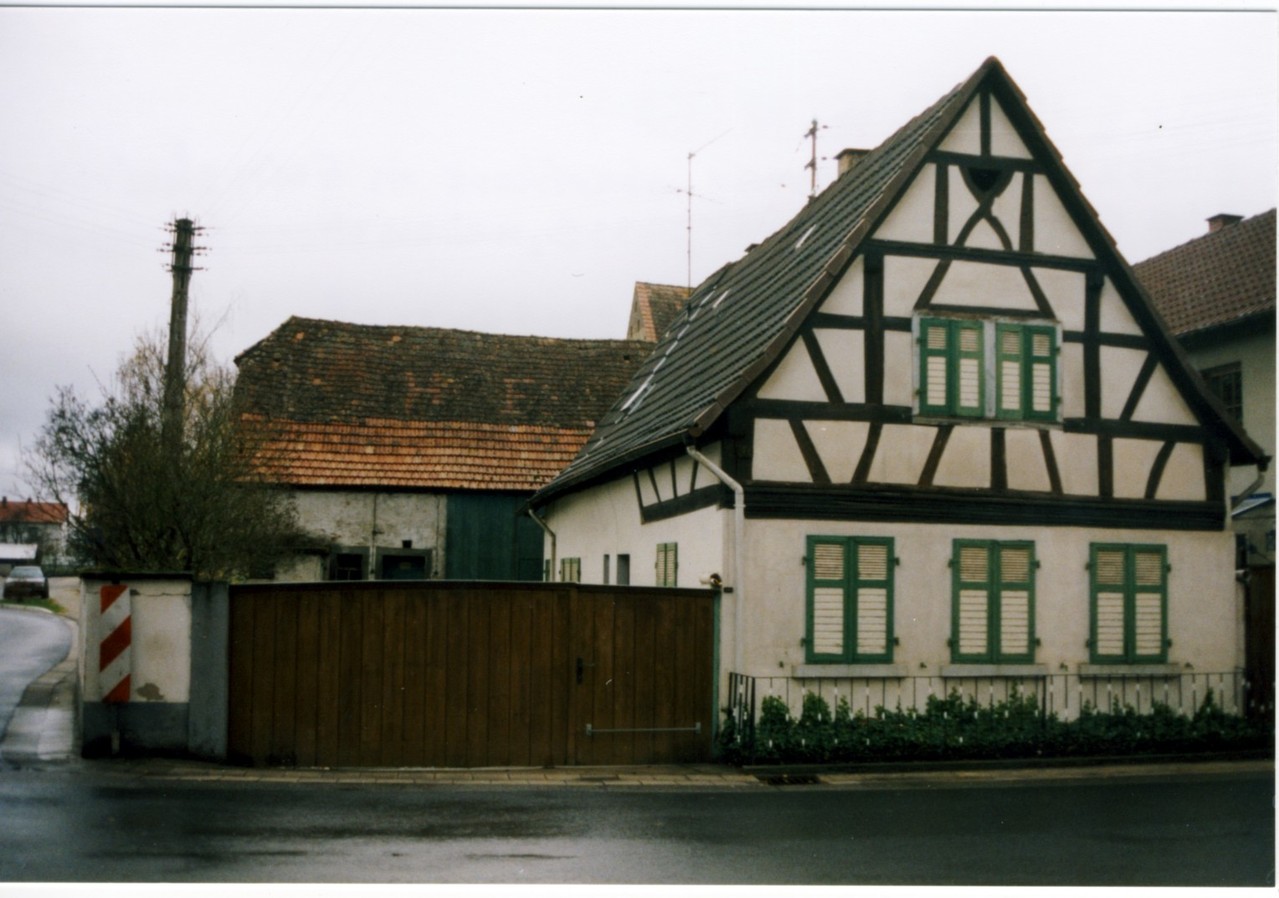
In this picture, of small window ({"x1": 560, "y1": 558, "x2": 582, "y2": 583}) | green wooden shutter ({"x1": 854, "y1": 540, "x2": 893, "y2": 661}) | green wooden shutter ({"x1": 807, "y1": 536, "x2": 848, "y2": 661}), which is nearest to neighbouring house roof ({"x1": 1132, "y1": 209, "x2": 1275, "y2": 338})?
green wooden shutter ({"x1": 854, "y1": 540, "x2": 893, "y2": 661})

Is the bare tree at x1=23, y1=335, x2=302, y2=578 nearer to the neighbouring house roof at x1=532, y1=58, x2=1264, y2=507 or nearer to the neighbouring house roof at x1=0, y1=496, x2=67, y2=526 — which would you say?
Answer: the neighbouring house roof at x1=0, y1=496, x2=67, y2=526

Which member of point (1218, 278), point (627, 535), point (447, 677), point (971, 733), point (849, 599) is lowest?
point (971, 733)

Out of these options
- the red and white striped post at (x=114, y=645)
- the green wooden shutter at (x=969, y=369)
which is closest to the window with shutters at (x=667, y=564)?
the green wooden shutter at (x=969, y=369)

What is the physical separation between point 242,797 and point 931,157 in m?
10.4

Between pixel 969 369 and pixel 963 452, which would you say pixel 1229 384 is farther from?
pixel 963 452

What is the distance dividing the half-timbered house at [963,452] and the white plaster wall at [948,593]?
3 centimetres

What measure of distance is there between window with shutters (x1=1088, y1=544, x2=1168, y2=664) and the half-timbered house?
3 centimetres

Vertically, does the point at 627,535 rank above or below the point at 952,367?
below

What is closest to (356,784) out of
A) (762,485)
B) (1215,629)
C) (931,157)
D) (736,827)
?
(736,827)

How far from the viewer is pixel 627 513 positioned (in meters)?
19.4

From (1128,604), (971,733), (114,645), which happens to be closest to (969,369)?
(1128,604)

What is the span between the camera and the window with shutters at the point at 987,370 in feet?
51.4

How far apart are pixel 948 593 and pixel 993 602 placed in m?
0.58

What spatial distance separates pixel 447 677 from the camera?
13.6 m
